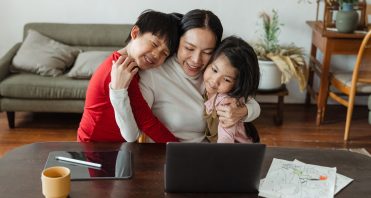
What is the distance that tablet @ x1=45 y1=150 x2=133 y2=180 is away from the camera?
4.33 feet

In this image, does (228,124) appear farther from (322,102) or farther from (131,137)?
(322,102)

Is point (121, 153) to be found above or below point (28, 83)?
above

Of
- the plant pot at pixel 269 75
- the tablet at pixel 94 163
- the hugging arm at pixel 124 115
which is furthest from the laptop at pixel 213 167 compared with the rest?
the plant pot at pixel 269 75

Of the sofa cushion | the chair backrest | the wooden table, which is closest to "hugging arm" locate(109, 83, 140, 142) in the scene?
the sofa cushion

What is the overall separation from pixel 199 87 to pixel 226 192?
54cm

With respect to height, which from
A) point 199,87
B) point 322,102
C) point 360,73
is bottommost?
point 322,102

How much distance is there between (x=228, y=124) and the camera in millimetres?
1590

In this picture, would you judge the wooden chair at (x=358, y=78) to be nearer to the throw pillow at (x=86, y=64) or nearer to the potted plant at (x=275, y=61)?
the potted plant at (x=275, y=61)

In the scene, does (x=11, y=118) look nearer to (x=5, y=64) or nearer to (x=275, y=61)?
(x=5, y=64)

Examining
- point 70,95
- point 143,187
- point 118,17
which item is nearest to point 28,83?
point 70,95

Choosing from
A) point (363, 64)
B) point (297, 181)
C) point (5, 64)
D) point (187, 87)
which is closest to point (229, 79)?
point (187, 87)

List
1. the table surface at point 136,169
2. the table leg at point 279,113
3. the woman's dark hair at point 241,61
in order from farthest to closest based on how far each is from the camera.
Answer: the table leg at point 279,113
the woman's dark hair at point 241,61
the table surface at point 136,169

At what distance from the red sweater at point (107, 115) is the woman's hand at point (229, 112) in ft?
0.65

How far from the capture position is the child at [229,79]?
1515 millimetres
